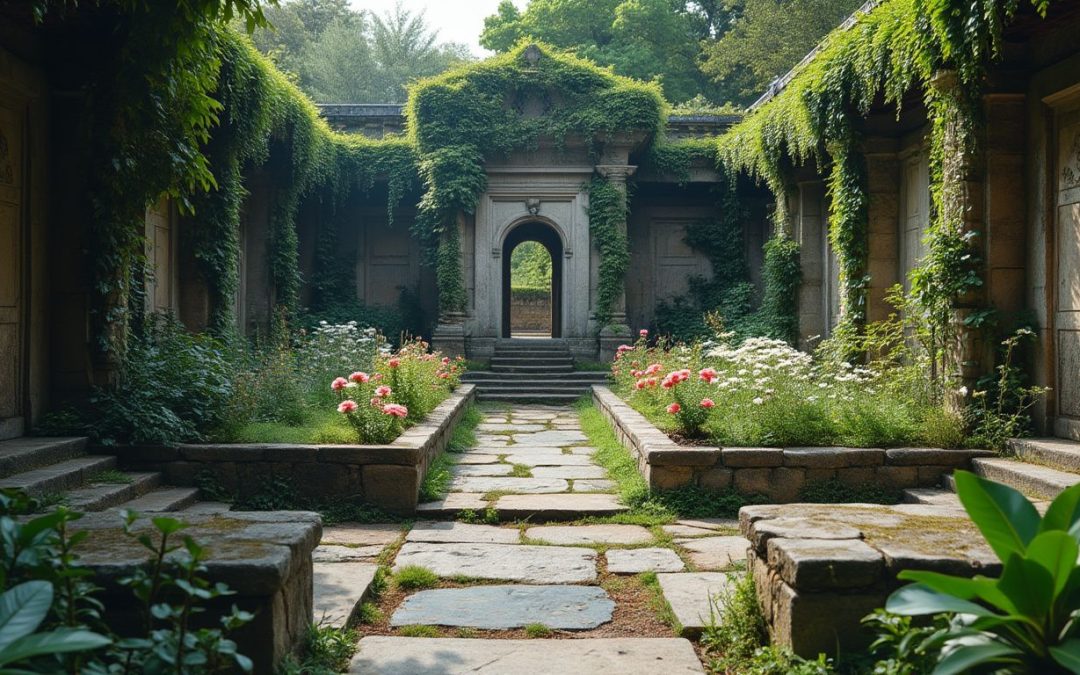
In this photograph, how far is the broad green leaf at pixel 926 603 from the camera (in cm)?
228

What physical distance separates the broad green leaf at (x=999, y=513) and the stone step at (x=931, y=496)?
132 inches

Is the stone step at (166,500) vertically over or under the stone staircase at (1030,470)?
under

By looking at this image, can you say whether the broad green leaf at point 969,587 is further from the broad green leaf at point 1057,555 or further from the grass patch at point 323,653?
the grass patch at point 323,653

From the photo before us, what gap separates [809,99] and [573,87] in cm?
626

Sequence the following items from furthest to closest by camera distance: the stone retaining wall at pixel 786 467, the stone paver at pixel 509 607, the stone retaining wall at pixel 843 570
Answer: the stone retaining wall at pixel 786 467
the stone paver at pixel 509 607
the stone retaining wall at pixel 843 570

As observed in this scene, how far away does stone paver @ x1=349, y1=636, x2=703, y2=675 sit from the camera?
10.4ft

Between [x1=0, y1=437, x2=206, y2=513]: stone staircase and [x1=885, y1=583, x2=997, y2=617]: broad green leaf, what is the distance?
419 centimetres

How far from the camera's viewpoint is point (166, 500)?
5.62 metres

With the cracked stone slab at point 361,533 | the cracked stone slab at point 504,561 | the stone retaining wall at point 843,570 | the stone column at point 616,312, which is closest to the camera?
the stone retaining wall at point 843,570

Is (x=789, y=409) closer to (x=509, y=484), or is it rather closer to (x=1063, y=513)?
(x=509, y=484)

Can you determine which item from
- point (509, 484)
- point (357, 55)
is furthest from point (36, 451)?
point (357, 55)

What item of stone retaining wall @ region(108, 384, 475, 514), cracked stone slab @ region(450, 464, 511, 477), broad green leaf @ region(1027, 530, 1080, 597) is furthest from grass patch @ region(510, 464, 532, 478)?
broad green leaf @ region(1027, 530, 1080, 597)

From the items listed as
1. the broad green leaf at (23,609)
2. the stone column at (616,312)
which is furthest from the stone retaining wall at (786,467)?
the stone column at (616,312)

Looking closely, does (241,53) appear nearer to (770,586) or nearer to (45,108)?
(45,108)
